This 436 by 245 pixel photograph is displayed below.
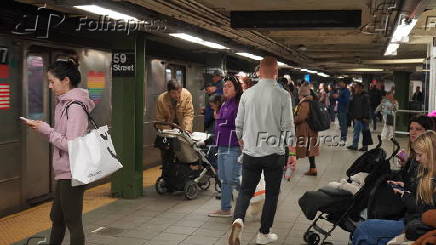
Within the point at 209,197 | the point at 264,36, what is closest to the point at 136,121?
the point at 209,197

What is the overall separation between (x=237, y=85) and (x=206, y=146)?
1687 millimetres

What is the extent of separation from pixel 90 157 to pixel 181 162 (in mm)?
3324

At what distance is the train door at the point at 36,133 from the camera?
613 cm

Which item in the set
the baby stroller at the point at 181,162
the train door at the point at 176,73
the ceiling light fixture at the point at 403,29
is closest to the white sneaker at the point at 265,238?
the baby stroller at the point at 181,162

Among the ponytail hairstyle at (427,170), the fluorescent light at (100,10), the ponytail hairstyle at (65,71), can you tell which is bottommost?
the ponytail hairstyle at (427,170)

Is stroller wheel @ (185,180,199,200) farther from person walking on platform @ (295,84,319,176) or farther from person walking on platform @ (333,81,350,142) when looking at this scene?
person walking on platform @ (333,81,350,142)

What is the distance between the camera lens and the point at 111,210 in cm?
609

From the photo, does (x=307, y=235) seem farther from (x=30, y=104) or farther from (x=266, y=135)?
(x=30, y=104)

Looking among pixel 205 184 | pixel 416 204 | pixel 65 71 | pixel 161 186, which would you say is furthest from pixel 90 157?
pixel 205 184

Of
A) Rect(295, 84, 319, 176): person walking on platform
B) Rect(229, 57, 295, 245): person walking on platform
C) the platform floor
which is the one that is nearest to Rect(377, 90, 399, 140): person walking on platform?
Rect(295, 84, 319, 176): person walking on platform

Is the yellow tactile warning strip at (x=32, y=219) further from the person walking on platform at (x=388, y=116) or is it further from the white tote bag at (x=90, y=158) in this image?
the person walking on platform at (x=388, y=116)

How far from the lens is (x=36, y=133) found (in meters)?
6.27

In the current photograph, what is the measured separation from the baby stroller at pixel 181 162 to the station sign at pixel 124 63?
0.79 metres

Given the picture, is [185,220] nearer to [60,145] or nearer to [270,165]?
[270,165]
